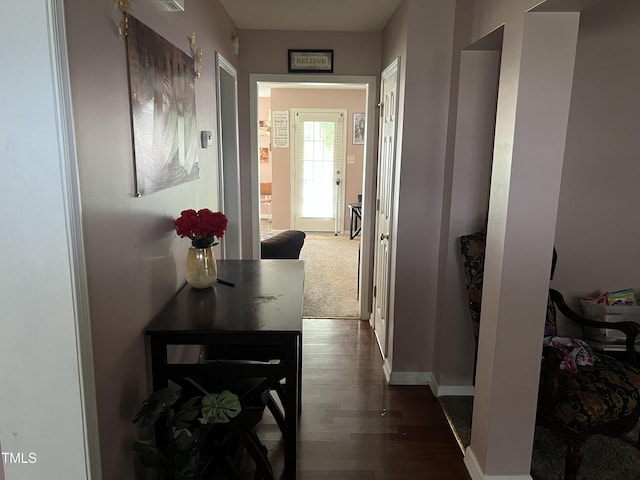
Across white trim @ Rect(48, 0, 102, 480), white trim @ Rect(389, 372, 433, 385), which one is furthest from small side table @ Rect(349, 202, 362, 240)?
white trim @ Rect(48, 0, 102, 480)

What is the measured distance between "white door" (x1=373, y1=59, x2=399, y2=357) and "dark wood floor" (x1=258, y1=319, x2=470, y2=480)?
15.4 inches

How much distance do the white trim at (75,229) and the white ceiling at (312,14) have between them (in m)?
2.20

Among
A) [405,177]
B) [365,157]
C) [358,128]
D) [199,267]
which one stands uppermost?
[358,128]

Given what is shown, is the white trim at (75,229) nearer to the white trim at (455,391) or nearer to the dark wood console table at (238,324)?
the dark wood console table at (238,324)

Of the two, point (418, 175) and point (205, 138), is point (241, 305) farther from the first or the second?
point (418, 175)

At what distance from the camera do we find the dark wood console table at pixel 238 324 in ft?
5.69

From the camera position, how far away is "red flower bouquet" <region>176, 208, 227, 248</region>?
2.00 meters

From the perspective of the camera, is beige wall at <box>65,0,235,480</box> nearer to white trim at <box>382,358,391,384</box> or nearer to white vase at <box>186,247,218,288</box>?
white vase at <box>186,247,218,288</box>

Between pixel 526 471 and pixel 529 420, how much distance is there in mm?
252

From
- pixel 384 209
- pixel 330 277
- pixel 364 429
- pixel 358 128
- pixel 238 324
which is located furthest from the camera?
pixel 358 128

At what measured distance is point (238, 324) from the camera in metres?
1.78

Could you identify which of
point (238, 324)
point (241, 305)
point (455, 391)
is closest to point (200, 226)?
point (241, 305)

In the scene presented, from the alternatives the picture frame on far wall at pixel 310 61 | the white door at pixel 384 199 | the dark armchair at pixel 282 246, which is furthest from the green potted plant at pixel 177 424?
the picture frame on far wall at pixel 310 61

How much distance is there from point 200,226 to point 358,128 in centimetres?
606
